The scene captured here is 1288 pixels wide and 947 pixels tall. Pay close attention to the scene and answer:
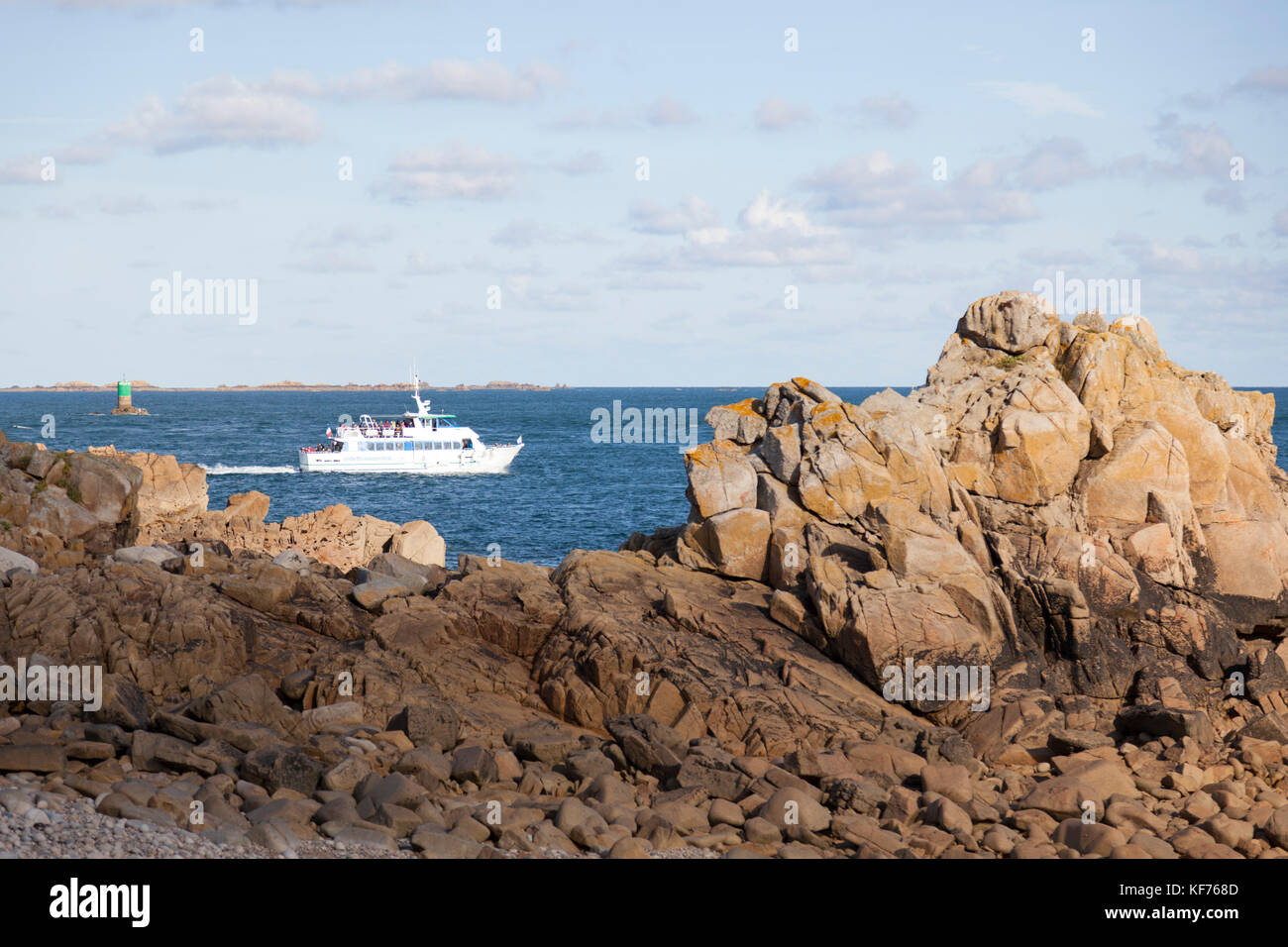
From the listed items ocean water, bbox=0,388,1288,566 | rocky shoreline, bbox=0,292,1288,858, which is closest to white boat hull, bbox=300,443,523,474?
ocean water, bbox=0,388,1288,566

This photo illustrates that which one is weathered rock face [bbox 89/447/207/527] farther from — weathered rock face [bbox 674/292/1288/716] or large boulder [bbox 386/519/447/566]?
weathered rock face [bbox 674/292/1288/716]

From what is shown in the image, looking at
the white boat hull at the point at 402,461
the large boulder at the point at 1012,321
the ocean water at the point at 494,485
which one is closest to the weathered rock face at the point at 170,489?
the ocean water at the point at 494,485

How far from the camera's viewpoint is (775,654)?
16.7m

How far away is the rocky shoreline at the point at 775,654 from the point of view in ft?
38.8

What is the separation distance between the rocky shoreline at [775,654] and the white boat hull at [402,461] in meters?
54.9

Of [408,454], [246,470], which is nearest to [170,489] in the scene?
[408,454]

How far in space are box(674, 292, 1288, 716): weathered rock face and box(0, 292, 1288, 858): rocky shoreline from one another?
0.06 metres

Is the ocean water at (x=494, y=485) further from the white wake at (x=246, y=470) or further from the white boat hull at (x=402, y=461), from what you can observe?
the white boat hull at (x=402, y=461)

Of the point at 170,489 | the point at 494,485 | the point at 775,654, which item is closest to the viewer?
the point at 775,654

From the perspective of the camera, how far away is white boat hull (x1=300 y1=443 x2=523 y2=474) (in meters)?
75.7

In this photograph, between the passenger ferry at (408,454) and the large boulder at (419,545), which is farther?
the passenger ferry at (408,454)

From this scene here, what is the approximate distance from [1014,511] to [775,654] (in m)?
6.23

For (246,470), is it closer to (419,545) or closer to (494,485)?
(494,485)

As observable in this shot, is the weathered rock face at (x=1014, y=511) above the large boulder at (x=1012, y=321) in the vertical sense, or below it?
below
